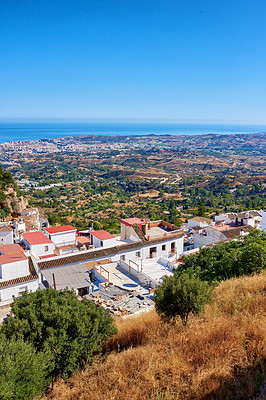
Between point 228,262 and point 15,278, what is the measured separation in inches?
382

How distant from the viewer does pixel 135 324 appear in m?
6.31

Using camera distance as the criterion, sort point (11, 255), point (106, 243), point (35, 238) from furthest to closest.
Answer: point (35, 238) < point (106, 243) < point (11, 255)

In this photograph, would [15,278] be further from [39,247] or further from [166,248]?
[166,248]

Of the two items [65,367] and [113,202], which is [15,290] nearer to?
[65,367]

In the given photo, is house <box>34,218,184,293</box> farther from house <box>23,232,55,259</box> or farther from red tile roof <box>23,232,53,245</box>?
red tile roof <box>23,232,53,245</box>

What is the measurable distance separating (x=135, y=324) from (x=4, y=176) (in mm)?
33160

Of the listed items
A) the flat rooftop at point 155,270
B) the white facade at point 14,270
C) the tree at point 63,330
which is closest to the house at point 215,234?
the flat rooftop at point 155,270

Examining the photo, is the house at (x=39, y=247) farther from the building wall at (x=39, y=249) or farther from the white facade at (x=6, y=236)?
the white facade at (x=6, y=236)

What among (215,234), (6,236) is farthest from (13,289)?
(215,234)

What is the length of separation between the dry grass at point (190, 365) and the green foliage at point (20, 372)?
21.3 inches

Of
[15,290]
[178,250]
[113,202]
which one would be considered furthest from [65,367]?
[113,202]

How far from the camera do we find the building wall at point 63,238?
18.0 m

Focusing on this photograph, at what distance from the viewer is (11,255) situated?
1383 cm

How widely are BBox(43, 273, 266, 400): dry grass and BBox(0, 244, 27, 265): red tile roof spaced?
9725 millimetres
